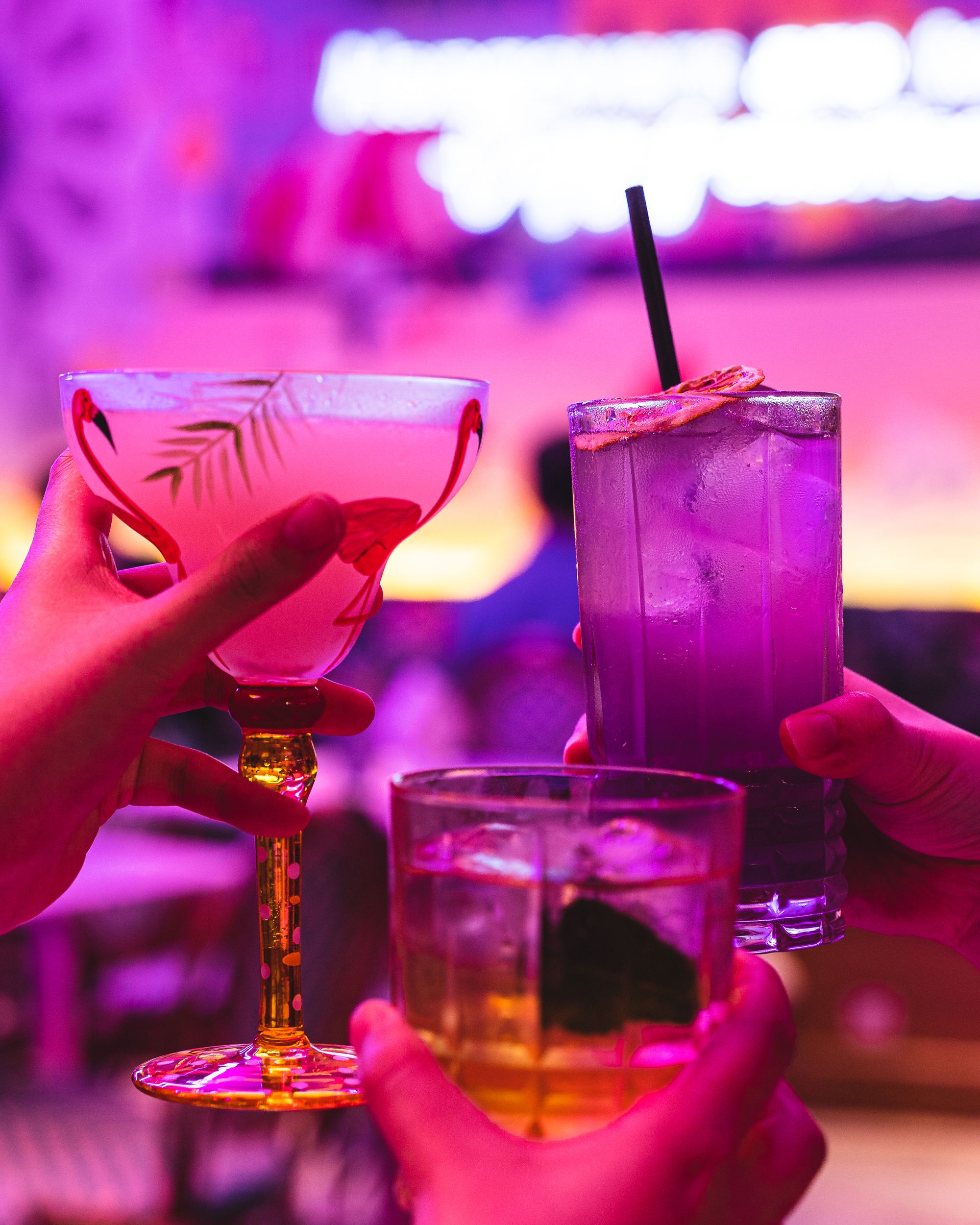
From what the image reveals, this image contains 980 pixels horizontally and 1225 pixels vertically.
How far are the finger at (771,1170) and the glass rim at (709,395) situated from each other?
488 mm

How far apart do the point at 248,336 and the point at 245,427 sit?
5.40 meters

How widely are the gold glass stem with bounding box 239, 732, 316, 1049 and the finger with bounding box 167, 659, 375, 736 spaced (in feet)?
0.72

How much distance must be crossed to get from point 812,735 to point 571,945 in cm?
38

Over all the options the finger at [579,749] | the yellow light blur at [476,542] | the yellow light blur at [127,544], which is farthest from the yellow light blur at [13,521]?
the finger at [579,749]

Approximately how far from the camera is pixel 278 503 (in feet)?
2.99

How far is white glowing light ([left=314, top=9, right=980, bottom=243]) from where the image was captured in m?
5.21

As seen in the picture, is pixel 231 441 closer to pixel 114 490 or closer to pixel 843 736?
pixel 114 490

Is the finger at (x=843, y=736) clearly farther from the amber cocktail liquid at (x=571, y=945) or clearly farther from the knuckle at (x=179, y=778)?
the knuckle at (x=179, y=778)

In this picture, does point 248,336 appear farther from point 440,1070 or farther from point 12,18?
point 440,1070

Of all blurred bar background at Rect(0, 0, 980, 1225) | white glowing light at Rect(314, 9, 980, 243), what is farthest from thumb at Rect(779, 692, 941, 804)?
white glowing light at Rect(314, 9, 980, 243)

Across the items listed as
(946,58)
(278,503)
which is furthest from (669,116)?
(278,503)

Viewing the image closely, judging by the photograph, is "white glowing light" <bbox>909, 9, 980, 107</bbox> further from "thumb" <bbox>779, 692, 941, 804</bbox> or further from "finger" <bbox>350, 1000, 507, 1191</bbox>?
"finger" <bbox>350, 1000, 507, 1191</bbox>

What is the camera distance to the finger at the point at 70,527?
3.19 ft

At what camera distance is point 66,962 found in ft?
11.0
